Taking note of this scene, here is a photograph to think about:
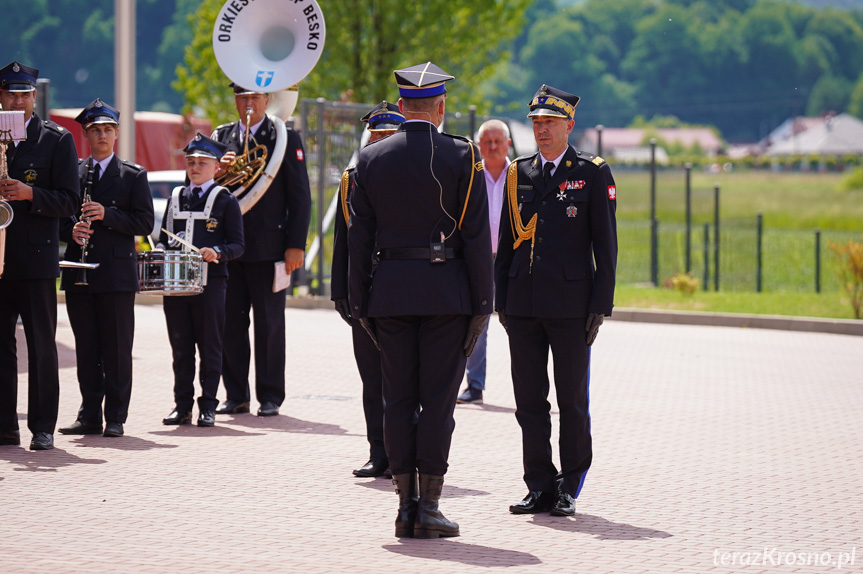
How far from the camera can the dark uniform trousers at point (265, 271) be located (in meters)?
10.6

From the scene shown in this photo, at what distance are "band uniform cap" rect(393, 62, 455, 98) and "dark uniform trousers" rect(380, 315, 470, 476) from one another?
104cm

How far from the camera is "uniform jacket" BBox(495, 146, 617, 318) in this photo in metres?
7.24

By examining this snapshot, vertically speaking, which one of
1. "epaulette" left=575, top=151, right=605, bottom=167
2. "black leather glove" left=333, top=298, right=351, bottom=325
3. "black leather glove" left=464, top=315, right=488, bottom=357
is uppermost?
"epaulette" left=575, top=151, right=605, bottom=167

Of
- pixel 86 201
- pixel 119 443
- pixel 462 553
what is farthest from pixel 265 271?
pixel 462 553

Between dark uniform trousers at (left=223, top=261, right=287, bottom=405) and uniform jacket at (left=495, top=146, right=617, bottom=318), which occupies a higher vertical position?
uniform jacket at (left=495, top=146, right=617, bottom=318)

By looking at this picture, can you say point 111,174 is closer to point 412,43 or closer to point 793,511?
point 793,511

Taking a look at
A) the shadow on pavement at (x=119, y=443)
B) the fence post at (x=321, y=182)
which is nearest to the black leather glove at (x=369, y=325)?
the shadow on pavement at (x=119, y=443)

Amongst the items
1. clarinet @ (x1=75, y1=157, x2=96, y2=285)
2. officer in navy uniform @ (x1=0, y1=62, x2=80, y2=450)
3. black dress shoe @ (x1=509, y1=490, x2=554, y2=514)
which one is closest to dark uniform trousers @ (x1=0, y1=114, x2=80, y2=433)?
officer in navy uniform @ (x1=0, y1=62, x2=80, y2=450)

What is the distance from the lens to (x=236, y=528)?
6766 millimetres

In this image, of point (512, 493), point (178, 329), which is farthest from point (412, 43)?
point (512, 493)

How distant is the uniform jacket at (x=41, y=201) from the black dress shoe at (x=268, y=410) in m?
2.24

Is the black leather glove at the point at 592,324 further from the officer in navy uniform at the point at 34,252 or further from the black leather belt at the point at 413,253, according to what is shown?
the officer in navy uniform at the point at 34,252

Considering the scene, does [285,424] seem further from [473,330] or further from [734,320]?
[734,320]

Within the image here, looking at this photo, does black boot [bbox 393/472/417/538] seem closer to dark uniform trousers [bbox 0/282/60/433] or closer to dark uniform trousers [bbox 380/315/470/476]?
dark uniform trousers [bbox 380/315/470/476]
